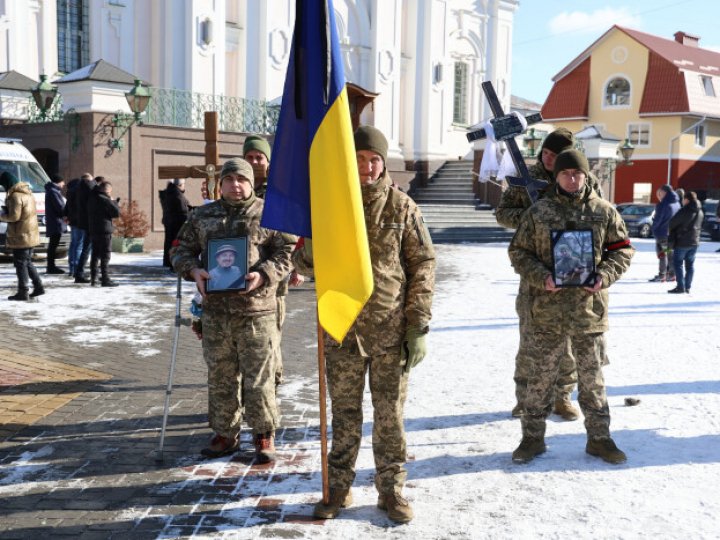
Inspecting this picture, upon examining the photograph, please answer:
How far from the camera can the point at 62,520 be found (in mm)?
4250

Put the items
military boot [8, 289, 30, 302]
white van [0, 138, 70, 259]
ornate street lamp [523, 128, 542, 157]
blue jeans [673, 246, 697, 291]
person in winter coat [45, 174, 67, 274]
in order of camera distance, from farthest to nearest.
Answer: ornate street lamp [523, 128, 542, 157] → white van [0, 138, 70, 259] → person in winter coat [45, 174, 67, 274] → blue jeans [673, 246, 697, 291] → military boot [8, 289, 30, 302]

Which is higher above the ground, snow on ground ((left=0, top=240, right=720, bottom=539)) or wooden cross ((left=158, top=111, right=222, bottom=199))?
wooden cross ((left=158, top=111, right=222, bottom=199))

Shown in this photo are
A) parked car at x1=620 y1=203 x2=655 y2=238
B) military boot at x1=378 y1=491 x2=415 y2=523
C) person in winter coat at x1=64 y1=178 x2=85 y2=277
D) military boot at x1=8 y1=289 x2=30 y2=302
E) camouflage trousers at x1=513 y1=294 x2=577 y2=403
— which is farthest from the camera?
parked car at x1=620 y1=203 x2=655 y2=238

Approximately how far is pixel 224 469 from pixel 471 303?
7.78m

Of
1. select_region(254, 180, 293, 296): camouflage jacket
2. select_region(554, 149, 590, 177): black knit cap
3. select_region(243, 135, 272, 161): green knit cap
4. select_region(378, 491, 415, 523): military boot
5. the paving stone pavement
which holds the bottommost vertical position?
Answer: the paving stone pavement

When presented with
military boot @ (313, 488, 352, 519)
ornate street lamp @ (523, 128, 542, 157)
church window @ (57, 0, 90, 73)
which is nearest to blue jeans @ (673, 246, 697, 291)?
military boot @ (313, 488, 352, 519)

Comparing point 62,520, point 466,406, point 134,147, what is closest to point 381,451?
point 62,520

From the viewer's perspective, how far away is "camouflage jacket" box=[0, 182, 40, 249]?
1116cm

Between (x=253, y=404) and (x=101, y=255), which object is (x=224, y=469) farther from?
(x=101, y=255)

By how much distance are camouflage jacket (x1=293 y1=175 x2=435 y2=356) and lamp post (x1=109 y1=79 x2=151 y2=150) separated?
48.8 feet

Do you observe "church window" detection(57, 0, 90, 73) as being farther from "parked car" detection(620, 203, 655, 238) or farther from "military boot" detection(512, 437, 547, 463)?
"military boot" detection(512, 437, 547, 463)

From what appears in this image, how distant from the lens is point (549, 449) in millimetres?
5398

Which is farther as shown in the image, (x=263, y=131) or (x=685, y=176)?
(x=685, y=176)

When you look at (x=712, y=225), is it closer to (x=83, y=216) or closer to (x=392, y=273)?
(x=83, y=216)
